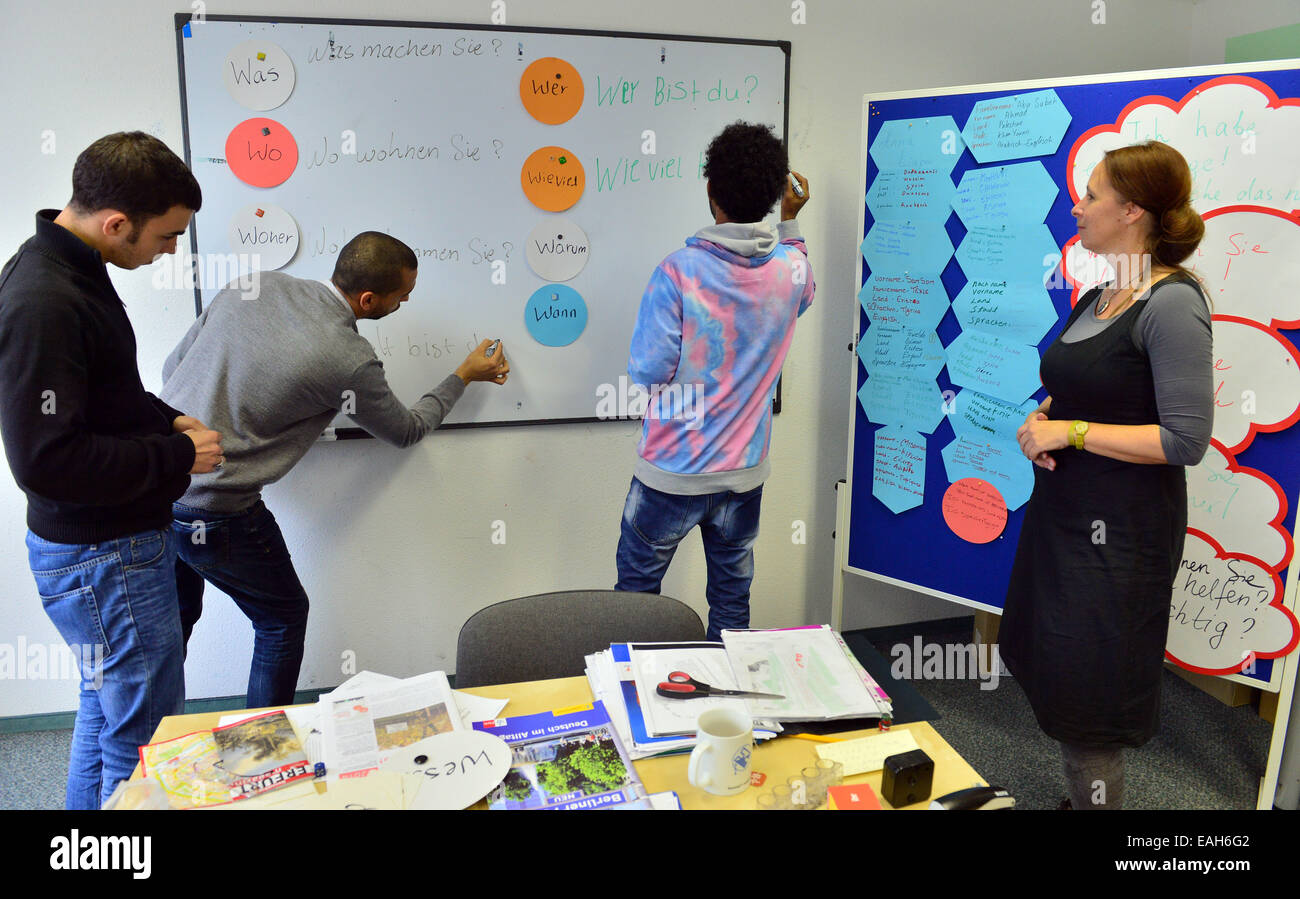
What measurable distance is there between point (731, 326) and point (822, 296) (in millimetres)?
1068

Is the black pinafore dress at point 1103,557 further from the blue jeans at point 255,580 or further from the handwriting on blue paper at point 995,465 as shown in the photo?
the blue jeans at point 255,580

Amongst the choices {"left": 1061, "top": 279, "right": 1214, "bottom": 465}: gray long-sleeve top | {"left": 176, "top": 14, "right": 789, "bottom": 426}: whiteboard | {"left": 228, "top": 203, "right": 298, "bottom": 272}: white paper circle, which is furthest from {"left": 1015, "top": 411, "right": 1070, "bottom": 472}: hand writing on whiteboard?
{"left": 228, "top": 203, "right": 298, "bottom": 272}: white paper circle

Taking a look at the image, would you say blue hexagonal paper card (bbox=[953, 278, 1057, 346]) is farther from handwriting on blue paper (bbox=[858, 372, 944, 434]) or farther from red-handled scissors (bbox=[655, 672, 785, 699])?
red-handled scissors (bbox=[655, 672, 785, 699])

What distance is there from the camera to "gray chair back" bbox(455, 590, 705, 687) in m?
1.60

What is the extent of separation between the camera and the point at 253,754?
3.93 feet

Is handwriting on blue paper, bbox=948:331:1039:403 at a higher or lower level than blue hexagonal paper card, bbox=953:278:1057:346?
lower

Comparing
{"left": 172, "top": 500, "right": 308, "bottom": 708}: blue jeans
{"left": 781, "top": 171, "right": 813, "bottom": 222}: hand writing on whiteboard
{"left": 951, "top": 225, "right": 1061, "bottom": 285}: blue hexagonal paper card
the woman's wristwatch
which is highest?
{"left": 781, "top": 171, "right": 813, "bottom": 222}: hand writing on whiteboard

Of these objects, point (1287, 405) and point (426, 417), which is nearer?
point (1287, 405)

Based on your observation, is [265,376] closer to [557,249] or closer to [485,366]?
[485,366]

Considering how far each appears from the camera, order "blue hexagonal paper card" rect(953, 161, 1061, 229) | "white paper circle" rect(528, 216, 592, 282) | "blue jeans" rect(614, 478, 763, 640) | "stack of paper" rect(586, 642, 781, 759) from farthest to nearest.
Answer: "white paper circle" rect(528, 216, 592, 282), "blue hexagonal paper card" rect(953, 161, 1061, 229), "blue jeans" rect(614, 478, 763, 640), "stack of paper" rect(586, 642, 781, 759)

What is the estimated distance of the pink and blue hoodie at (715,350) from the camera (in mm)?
1936

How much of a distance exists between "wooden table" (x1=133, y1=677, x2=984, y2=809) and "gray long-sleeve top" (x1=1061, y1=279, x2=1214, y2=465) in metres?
0.71
